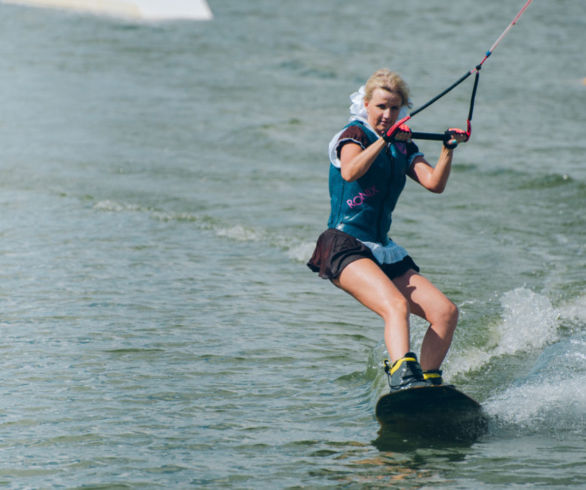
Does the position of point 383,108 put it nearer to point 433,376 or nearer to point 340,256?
point 340,256

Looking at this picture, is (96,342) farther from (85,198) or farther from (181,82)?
(181,82)

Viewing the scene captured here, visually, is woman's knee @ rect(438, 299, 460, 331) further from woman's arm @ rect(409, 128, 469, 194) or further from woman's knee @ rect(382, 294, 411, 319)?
woman's arm @ rect(409, 128, 469, 194)

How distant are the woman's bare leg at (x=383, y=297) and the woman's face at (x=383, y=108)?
769 millimetres

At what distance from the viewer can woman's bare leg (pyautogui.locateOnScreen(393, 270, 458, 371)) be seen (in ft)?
19.0

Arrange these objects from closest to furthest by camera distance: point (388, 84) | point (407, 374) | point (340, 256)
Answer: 1. point (407, 374)
2. point (388, 84)
3. point (340, 256)

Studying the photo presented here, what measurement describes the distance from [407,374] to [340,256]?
81 cm

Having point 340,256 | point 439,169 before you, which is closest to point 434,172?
point 439,169

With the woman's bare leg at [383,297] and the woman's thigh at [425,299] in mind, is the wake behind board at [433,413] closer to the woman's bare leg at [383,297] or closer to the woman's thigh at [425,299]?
the woman's bare leg at [383,297]

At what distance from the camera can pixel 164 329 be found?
762cm

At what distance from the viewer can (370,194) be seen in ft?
19.4

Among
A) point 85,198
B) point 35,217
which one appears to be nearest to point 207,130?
point 85,198

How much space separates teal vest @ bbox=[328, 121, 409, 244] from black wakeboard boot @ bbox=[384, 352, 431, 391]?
811mm

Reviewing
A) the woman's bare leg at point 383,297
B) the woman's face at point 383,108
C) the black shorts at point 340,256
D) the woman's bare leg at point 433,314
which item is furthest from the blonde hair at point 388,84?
the woman's bare leg at point 433,314

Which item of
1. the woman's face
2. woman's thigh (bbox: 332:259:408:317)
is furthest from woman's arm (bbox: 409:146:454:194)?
woman's thigh (bbox: 332:259:408:317)
